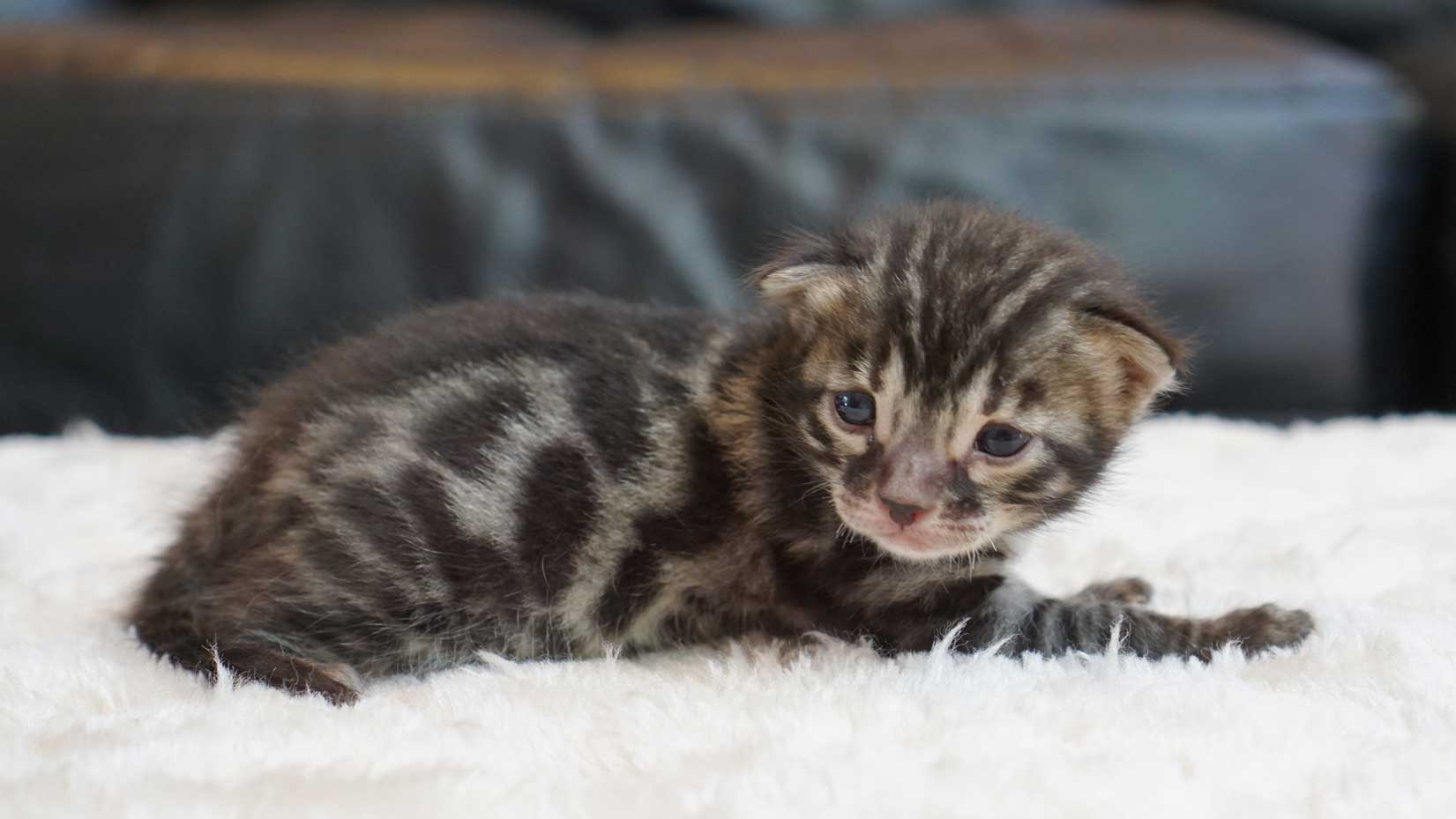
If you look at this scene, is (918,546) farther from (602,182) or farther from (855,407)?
(602,182)

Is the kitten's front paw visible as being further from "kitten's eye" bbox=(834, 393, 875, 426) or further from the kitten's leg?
"kitten's eye" bbox=(834, 393, 875, 426)

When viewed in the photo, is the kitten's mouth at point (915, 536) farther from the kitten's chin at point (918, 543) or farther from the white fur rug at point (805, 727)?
the white fur rug at point (805, 727)

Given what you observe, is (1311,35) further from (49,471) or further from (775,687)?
(49,471)

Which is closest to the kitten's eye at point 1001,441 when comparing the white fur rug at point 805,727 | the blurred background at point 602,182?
the white fur rug at point 805,727

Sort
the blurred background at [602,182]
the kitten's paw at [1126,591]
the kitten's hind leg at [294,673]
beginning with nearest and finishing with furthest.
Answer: the kitten's hind leg at [294,673], the kitten's paw at [1126,591], the blurred background at [602,182]

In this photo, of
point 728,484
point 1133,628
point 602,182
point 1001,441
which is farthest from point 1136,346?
point 602,182

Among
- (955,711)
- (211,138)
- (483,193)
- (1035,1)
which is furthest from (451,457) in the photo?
(1035,1)
